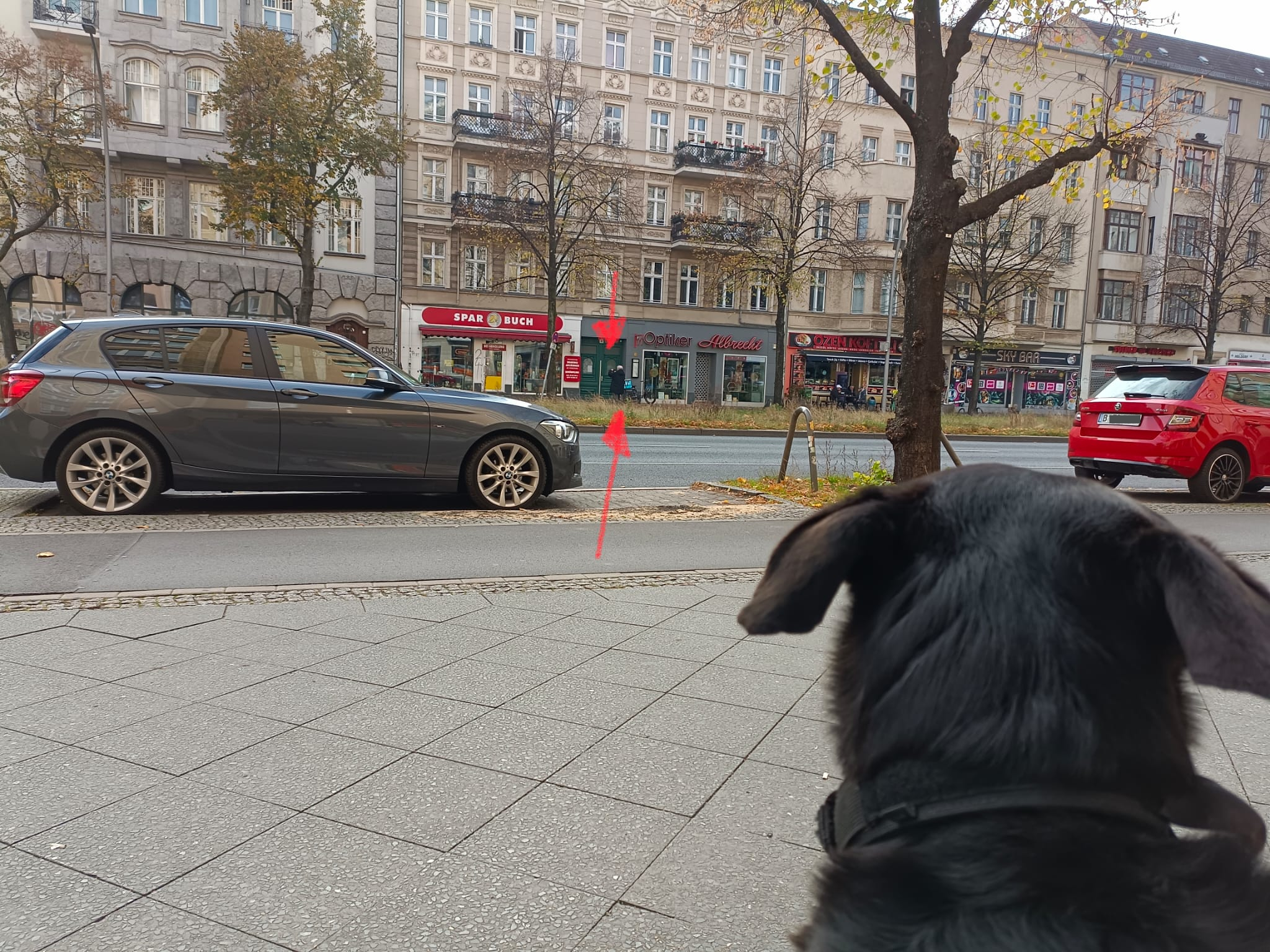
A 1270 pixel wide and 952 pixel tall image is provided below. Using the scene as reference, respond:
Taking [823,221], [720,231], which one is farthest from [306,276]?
[823,221]

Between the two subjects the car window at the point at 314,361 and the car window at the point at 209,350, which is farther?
the car window at the point at 314,361

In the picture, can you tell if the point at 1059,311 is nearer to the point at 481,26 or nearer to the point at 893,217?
the point at 893,217

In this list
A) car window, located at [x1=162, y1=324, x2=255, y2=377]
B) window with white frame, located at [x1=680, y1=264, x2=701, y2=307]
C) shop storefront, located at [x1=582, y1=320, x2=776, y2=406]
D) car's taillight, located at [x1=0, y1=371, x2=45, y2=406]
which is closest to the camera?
car's taillight, located at [x1=0, y1=371, x2=45, y2=406]

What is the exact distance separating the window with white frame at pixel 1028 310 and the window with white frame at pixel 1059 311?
3.19ft

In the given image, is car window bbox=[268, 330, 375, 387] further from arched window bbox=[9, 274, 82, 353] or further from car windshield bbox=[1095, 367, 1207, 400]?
arched window bbox=[9, 274, 82, 353]

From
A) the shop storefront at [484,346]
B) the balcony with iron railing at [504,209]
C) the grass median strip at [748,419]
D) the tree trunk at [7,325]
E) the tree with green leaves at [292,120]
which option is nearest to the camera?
the grass median strip at [748,419]

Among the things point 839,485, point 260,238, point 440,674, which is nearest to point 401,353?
point 260,238

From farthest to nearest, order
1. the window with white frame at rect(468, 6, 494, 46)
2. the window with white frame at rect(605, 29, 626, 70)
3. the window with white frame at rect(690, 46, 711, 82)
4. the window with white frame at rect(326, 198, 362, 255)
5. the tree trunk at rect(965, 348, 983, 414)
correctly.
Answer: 1. the window with white frame at rect(690, 46, 711, 82)
2. the window with white frame at rect(605, 29, 626, 70)
3. the tree trunk at rect(965, 348, 983, 414)
4. the window with white frame at rect(468, 6, 494, 46)
5. the window with white frame at rect(326, 198, 362, 255)

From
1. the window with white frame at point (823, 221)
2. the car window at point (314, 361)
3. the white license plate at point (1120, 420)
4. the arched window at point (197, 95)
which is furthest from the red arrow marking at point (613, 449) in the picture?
the arched window at point (197, 95)

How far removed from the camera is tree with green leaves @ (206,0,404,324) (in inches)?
944

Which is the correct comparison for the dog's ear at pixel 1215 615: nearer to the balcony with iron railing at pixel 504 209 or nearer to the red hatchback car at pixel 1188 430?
the red hatchback car at pixel 1188 430

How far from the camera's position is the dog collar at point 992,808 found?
3.08 ft

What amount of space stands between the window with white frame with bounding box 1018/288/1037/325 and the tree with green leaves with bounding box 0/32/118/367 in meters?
41.9

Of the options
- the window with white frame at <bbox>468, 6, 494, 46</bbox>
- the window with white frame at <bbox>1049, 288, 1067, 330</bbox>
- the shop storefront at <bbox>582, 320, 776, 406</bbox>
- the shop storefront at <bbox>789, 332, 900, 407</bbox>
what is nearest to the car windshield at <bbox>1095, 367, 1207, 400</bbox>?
the shop storefront at <bbox>582, 320, 776, 406</bbox>
